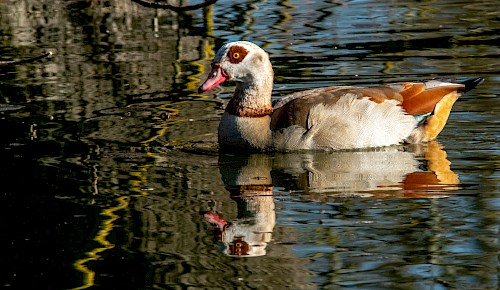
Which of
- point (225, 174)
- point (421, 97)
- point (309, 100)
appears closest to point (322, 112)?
point (309, 100)

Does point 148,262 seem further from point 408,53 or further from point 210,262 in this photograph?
point 408,53

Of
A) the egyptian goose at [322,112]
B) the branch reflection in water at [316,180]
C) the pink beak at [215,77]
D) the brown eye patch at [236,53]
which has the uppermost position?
the brown eye patch at [236,53]

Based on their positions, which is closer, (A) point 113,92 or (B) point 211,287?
(B) point 211,287

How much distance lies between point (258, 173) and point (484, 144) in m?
2.05

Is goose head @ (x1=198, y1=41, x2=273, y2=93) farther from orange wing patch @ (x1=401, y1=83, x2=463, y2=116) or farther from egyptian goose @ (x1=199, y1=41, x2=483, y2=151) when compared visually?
orange wing patch @ (x1=401, y1=83, x2=463, y2=116)

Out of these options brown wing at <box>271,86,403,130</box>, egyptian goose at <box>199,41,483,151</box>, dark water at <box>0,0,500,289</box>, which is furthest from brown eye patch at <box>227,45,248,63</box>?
dark water at <box>0,0,500,289</box>

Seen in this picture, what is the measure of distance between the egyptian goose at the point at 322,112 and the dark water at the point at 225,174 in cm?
19

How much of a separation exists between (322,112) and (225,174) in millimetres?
1167

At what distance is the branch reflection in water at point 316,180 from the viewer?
298 inches

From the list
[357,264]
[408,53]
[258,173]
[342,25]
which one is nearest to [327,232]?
[357,264]

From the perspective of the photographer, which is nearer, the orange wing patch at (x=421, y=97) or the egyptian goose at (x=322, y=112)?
the egyptian goose at (x=322, y=112)

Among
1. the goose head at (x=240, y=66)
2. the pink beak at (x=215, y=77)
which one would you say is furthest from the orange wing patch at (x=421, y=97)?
the pink beak at (x=215, y=77)

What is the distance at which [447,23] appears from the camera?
1622 centimetres

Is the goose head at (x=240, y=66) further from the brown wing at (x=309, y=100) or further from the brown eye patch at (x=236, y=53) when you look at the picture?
the brown wing at (x=309, y=100)
